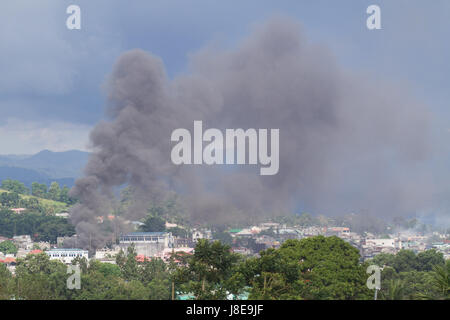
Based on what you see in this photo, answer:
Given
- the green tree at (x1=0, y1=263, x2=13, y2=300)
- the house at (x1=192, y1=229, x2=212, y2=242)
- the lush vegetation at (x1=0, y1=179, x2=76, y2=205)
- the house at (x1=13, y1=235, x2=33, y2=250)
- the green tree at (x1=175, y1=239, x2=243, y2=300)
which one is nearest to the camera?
the green tree at (x1=175, y1=239, x2=243, y2=300)

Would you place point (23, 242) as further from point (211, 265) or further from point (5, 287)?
point (211, 265)

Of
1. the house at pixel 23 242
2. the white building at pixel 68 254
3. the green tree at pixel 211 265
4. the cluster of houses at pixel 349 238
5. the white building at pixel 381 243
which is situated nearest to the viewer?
the green tree at pixel 211 265

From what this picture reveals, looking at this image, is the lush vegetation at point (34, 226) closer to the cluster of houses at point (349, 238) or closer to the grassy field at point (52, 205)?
the grassy field at point (52, 205)

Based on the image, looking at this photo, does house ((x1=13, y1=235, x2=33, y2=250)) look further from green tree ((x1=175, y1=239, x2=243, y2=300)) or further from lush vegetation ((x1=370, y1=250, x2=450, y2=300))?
green tree ((x1=175, y1=239, x2=243, y2=300))

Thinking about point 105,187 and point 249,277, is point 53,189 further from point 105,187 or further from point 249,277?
point 249,277

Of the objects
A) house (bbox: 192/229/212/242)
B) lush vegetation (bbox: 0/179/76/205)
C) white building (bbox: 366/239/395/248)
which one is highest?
lush vegetation (bbox: 0/179/76/205)

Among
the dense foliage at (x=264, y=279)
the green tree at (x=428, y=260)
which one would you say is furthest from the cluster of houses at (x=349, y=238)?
the dense foliage at (x=264, y=279)

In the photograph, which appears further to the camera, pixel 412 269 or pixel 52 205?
pixel 52 205

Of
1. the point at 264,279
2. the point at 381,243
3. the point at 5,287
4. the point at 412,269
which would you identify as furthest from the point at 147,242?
the point at 264,279

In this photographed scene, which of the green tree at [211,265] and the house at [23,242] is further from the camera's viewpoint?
the house at [23,242]

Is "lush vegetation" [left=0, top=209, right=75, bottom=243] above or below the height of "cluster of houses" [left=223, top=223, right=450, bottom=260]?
above

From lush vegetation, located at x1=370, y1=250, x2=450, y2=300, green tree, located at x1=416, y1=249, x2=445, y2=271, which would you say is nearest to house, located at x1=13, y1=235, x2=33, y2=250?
lush vegetation, located at x1=370, y1=250, x2=450, y2=300

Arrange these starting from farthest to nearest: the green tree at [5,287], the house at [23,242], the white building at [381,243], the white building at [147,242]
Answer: the white building at [381,243] → the house at [23,242] → the white building at [147,242] → the green tree at [5,287]
